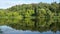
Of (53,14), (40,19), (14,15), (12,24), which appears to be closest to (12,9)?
(14,15)

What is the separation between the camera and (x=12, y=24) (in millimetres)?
4273

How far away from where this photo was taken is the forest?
4367mm

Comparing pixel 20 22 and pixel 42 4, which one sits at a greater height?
pixel 42 4

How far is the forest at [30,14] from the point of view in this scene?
4.37 metres

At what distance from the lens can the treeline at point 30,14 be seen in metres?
4.40

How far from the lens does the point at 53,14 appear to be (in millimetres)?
4543

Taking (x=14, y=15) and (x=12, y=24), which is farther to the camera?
(x=14, y=15)

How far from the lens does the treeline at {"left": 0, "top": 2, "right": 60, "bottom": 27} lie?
173 inches

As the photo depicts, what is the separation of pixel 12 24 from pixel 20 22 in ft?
0.76

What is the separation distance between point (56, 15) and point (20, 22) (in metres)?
0.97

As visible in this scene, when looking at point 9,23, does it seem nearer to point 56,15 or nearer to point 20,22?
point 20,22

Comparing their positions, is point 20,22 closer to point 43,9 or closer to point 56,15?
point 43,9

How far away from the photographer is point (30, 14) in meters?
4.63

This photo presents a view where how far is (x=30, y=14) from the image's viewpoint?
4633mm
